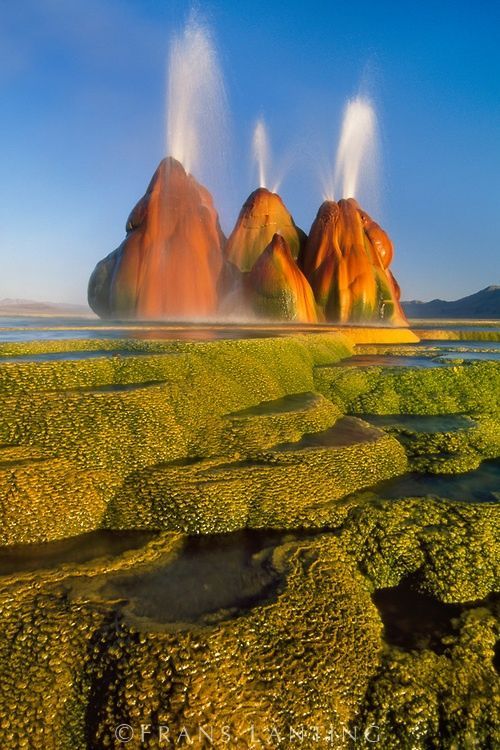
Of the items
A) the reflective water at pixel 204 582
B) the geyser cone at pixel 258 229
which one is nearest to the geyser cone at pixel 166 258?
the geyser cone at pixel 258 229

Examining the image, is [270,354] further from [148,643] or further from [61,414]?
[148,643]

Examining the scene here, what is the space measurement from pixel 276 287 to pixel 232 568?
119 ft

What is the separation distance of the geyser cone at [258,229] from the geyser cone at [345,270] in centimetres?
243

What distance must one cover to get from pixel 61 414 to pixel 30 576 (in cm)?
369

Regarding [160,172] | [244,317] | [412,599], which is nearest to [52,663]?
[412,599]

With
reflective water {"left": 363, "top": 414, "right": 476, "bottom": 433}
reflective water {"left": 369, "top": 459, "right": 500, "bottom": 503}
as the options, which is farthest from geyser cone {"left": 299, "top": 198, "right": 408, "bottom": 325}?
reflective water {"left": 369, "top": 459, "right": 500, "bottom": 503}

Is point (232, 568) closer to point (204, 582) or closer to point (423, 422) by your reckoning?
point (204, 582)

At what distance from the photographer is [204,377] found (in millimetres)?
12016

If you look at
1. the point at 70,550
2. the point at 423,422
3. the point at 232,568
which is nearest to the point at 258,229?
the point at 423,422

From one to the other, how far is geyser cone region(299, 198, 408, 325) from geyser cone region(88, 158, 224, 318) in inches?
418

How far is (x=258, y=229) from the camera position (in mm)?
49531

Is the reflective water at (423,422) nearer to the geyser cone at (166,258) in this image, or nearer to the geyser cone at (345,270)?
the geyser cone at (166,258)

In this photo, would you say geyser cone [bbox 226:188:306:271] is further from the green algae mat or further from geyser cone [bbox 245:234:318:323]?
the green algae mat

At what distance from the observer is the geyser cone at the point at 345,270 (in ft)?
153
